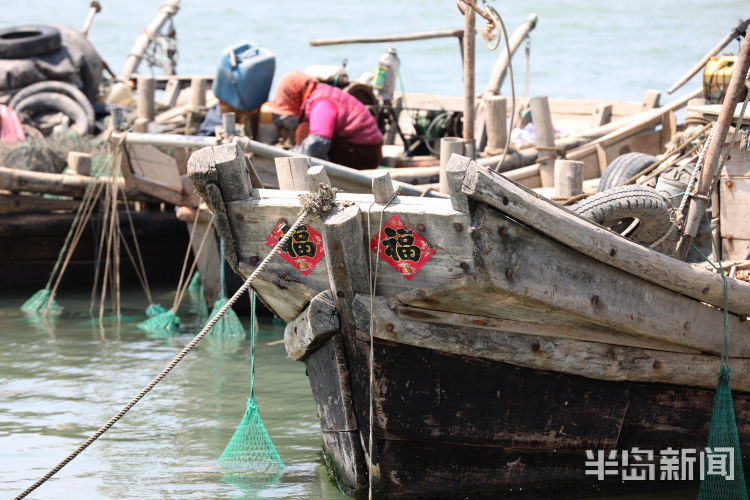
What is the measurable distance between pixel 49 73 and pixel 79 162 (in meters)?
4.30

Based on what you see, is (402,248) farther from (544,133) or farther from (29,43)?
(29,43)

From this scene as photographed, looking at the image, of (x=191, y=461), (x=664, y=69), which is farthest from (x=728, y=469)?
(x=664, y=69)

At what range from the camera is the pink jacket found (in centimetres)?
862

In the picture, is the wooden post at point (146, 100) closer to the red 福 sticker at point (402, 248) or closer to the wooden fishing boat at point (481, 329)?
the wooden fishing boat at point (481, 329)

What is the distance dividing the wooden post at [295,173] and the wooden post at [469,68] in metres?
2.51

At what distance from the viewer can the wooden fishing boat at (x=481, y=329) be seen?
13.9ft

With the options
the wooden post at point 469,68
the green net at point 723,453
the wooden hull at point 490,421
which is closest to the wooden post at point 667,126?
A: the wooden post at point 469,68

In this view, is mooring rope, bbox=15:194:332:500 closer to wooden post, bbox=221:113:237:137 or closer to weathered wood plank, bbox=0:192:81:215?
wooden post, bbox=221:113:237:137

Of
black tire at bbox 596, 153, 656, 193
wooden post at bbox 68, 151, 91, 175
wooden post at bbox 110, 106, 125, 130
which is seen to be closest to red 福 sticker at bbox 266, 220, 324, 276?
black tire at bbox 596, 153, 656, 193

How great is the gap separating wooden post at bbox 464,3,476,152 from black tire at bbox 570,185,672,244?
8.80 ft

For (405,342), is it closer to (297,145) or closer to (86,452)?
(86,452)

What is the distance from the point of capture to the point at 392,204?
4301mm

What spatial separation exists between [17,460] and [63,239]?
495cm

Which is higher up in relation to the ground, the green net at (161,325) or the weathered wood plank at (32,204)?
the weathered wood plank at (32,204)
